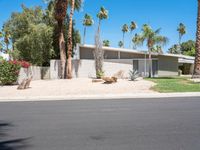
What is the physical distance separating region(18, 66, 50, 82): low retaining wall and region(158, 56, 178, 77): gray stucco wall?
13.7 m

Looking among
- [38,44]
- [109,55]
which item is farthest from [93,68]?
[38,44]

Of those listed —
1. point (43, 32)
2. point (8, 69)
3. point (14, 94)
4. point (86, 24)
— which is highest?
point (86, 24)

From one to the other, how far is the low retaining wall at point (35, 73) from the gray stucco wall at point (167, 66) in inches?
541

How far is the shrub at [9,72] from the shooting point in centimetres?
2435

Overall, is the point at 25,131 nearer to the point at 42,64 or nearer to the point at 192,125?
the point at 192,125

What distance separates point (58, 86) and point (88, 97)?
5592 millimetres

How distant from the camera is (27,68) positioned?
27766mm

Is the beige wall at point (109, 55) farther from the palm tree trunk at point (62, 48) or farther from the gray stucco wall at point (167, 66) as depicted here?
the palm tree trunk at point (62, 48)

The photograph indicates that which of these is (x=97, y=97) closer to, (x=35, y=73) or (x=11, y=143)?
(x=11, y=143)

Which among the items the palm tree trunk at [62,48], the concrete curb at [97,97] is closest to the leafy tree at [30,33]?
the palm tree trunk at [62,48]

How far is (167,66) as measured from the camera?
125 feet

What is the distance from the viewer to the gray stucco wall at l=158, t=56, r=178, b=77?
38.2m

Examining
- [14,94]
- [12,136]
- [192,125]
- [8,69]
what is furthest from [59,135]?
[8,69]

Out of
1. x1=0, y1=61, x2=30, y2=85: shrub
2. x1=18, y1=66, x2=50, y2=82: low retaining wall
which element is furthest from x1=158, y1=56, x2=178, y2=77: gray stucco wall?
x1=0, y1=61, x2=30, y2=85: shrub
